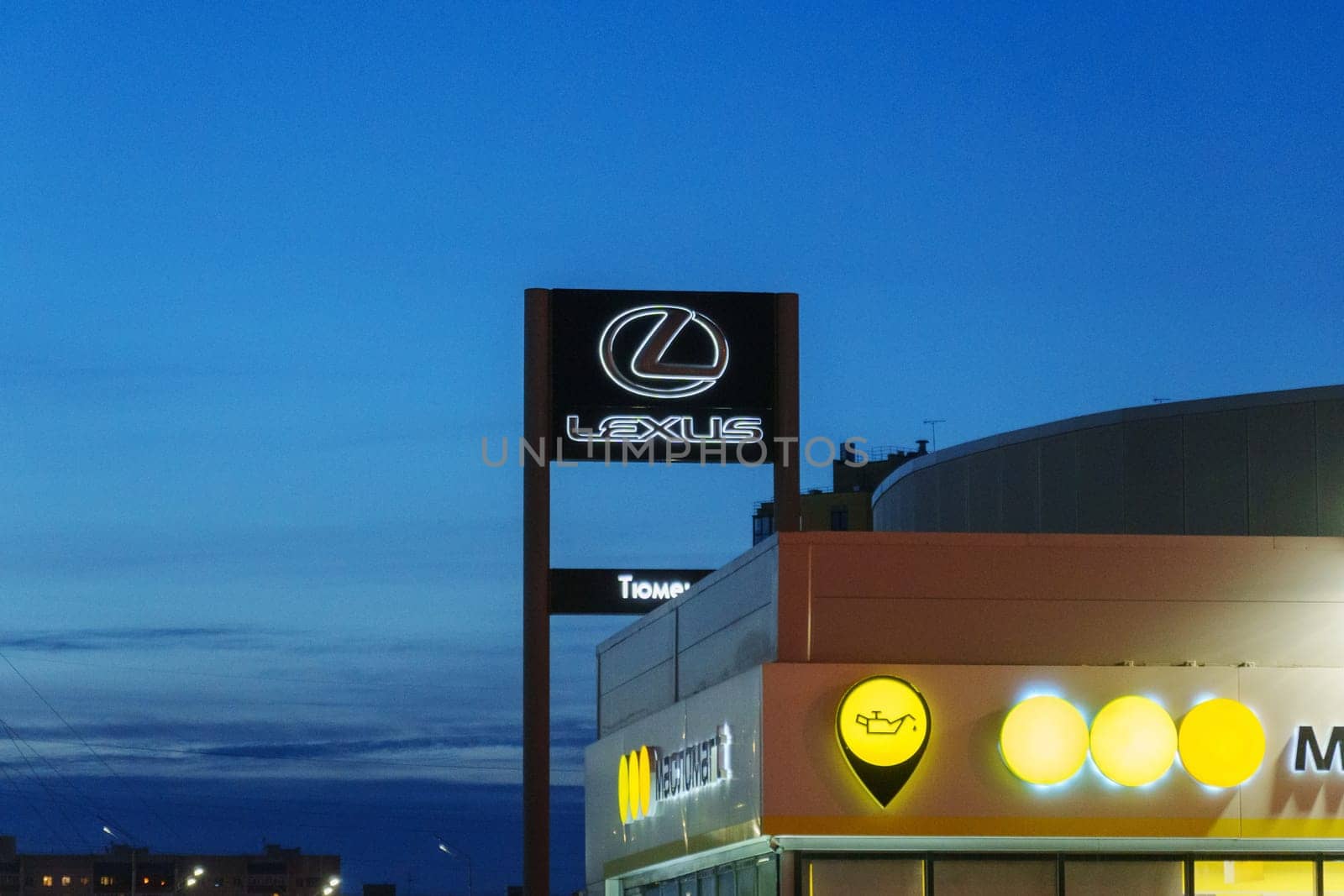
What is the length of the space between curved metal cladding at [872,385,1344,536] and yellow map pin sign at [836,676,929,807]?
14.1 m

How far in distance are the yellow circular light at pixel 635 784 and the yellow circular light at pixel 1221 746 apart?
816 centimetres

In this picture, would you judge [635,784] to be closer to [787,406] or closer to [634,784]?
[634,784]

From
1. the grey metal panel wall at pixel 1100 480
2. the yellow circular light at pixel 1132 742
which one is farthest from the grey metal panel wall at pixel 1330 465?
the yellow circular light at pixel 1132 742

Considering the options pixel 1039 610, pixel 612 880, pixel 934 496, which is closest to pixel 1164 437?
pixel 934 496

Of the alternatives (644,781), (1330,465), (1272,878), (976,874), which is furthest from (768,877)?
(1330,465)

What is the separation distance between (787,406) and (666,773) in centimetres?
817

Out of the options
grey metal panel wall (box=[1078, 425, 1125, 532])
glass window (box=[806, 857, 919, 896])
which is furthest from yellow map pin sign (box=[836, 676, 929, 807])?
grey metal panel wall (box=[1078, 425, 1125, 532])

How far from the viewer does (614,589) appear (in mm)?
31500

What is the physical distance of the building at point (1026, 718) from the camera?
65.1ft

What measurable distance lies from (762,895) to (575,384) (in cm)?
1156

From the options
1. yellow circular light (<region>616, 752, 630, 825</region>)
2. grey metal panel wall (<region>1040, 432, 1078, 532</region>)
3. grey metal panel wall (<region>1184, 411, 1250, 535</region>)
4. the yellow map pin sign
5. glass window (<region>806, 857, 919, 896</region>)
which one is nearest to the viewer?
the yellow map pin sign

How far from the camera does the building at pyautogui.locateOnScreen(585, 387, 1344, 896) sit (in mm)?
19844

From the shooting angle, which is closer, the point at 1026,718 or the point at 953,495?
the point at 1026,718

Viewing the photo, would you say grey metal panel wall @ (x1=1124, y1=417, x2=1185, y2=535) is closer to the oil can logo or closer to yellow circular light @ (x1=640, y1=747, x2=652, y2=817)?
the oil can logo
